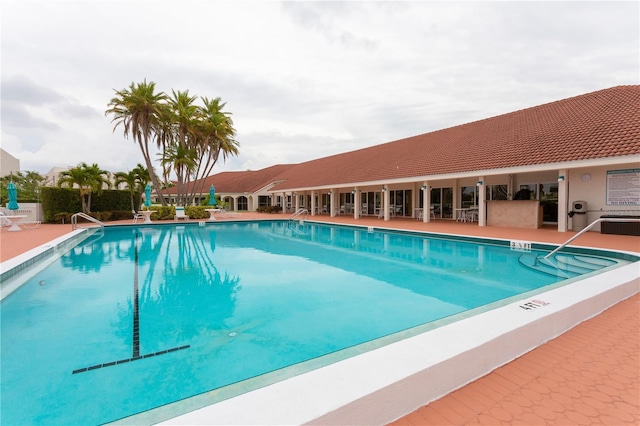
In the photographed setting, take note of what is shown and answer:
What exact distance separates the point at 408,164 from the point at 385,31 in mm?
7596

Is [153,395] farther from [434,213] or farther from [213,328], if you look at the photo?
[434,213]

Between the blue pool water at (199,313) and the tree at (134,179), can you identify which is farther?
the tree at (134,179)

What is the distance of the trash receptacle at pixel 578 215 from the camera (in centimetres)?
1199

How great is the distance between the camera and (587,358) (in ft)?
8.80

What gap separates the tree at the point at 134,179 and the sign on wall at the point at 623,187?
28276 millimetres

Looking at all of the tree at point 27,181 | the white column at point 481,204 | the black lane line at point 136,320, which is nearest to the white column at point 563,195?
the white column at point 481,204

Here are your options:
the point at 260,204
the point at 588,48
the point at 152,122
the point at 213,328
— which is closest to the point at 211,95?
the point at 152,122

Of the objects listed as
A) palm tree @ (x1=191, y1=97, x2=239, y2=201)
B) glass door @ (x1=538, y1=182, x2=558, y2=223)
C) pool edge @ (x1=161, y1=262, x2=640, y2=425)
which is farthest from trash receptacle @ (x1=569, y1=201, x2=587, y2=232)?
palm tree @ (x1=191, y1=97, x2=239, y2=201)

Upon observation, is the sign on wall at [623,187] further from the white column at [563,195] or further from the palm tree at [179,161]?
the palm tree at [179,161]

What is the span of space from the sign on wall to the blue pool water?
5338mm

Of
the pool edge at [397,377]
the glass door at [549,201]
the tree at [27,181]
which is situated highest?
the tree at [27,181]

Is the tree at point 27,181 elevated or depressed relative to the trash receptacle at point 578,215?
elevated

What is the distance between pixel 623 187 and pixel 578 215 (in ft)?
5.40

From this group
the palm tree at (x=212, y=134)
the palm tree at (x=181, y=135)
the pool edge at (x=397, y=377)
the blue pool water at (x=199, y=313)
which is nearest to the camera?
the pool edge at (x=397, y=377)
